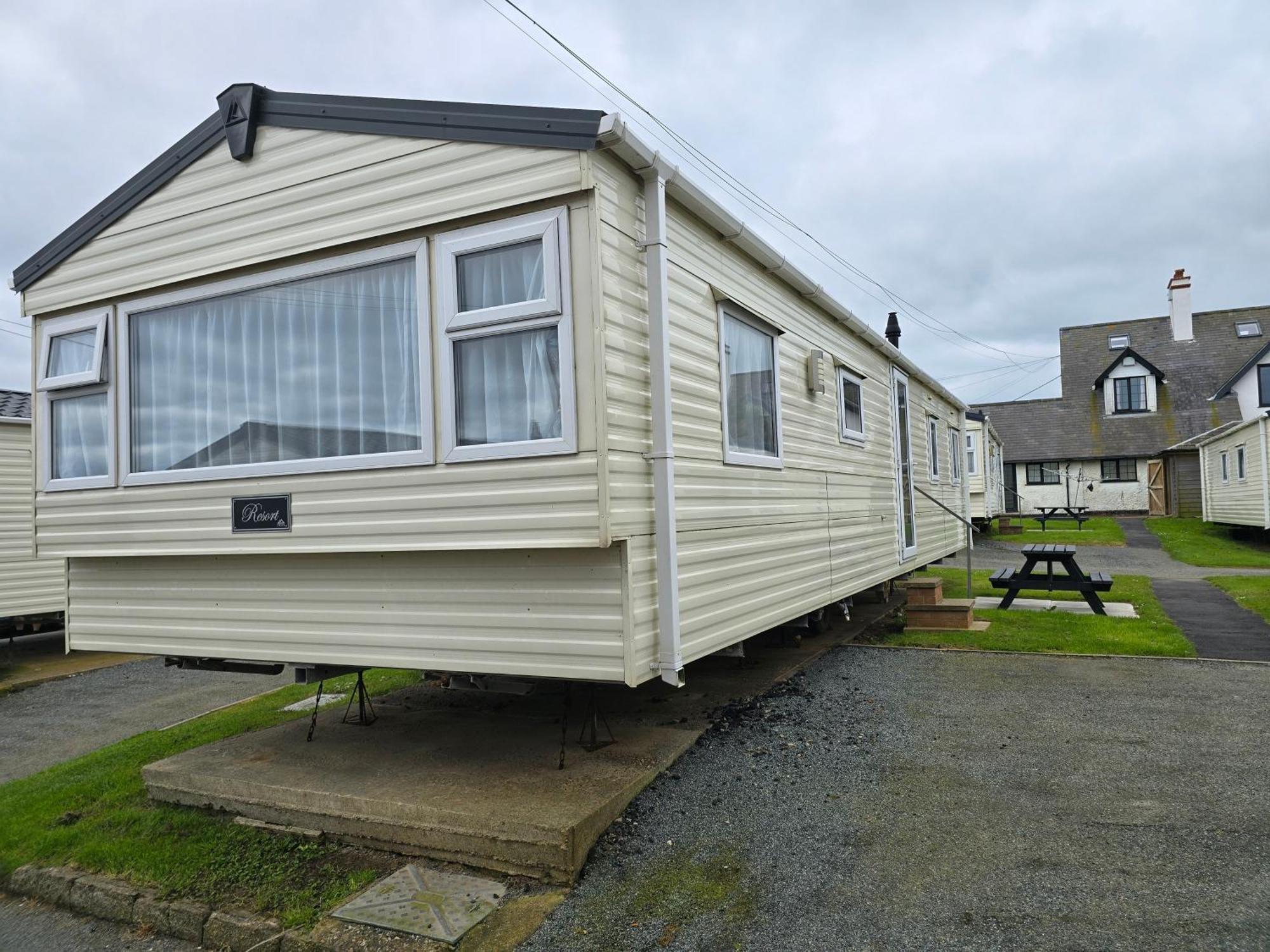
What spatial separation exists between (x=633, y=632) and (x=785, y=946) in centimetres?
134

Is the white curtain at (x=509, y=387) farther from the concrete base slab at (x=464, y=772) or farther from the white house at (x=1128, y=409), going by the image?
the white house at (x=1128, y=409)

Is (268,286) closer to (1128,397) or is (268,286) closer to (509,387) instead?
(509,387)

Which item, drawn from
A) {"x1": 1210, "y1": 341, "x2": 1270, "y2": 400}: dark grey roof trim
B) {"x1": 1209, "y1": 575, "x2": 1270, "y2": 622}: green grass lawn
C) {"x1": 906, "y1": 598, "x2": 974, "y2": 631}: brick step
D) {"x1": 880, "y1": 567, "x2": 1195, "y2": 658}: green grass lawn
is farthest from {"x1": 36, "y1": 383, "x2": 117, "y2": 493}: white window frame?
{"x1": 1210, "y1": 341, "x2": 1270, "y2": 400}: dark grey roof trim

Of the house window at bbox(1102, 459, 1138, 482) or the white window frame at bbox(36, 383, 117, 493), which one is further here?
the house window at bbox(1102, 459, 1138, 482)

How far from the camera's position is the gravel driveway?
9.81 ft

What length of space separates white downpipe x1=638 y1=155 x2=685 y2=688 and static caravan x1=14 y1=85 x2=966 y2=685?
0.05 ft

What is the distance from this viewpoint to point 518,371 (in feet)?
12.7

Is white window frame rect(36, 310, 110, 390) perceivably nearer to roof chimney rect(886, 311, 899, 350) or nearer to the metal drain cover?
the metal drain cover

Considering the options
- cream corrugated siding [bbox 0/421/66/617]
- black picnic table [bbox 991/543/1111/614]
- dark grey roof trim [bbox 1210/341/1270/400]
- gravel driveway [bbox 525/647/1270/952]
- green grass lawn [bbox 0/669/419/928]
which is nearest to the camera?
gravel driveway [bbox 525/647/1270/952]

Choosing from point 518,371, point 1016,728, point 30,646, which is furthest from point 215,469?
point 30,646

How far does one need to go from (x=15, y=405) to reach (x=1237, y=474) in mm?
23239

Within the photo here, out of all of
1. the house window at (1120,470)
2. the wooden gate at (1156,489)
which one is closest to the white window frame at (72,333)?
the wooden gate at (1156,489)

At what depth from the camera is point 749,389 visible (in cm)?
554

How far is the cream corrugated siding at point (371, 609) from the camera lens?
384cm
